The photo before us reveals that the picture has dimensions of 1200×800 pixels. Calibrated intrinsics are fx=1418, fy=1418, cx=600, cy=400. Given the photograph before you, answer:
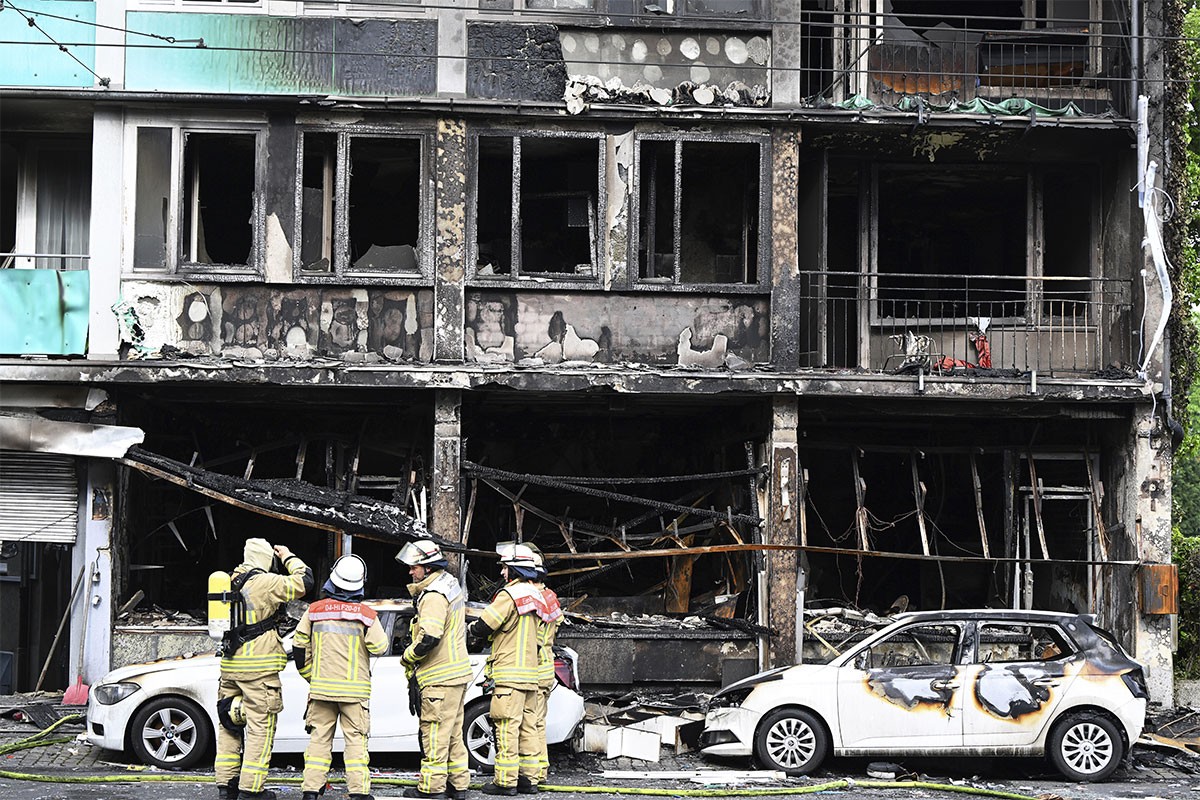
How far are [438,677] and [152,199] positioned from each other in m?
7.25

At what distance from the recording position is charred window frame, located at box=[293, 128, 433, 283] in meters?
15.2

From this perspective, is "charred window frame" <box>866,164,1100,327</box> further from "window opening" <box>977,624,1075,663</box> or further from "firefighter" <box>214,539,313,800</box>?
"firefighter" <box>214,539,313,800</box>

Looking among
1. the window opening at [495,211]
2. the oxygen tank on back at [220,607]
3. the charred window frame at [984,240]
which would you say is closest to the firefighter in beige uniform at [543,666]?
the oxygen tank on back at [220,607]

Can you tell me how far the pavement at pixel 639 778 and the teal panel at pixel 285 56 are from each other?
6.88 metres

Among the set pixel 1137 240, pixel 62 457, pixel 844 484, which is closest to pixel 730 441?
pixel 844 484

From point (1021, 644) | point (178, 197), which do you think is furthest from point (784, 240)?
point (178, 197)

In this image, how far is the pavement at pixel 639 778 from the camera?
431 inches

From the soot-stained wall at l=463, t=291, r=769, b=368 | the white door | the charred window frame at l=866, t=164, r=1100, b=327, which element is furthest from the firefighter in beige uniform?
the charred window frame at l=866, t=164, r=1100, b=327

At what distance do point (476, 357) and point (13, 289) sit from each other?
16.4 feet

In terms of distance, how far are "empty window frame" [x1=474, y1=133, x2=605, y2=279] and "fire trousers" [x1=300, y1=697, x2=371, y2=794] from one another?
20.7 ft

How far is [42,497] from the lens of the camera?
15.3 metres

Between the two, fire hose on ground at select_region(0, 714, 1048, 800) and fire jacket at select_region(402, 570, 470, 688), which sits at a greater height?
fire jacket at select_region(402, 570, 470, 688)

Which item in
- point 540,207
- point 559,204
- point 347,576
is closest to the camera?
point 347,576

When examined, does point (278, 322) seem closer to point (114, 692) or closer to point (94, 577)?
point (94, 577)
